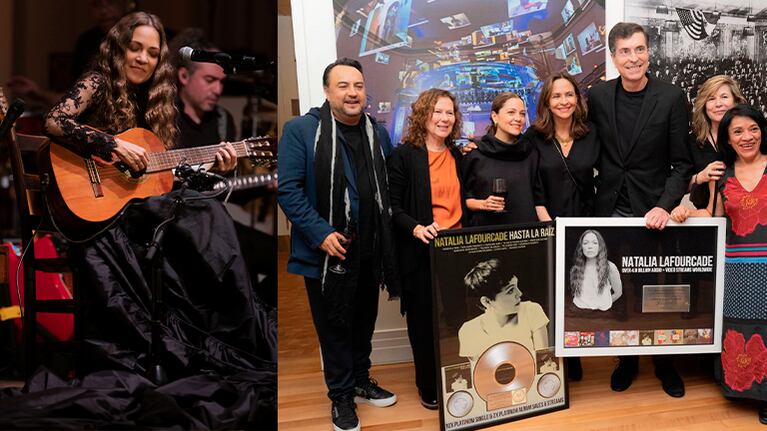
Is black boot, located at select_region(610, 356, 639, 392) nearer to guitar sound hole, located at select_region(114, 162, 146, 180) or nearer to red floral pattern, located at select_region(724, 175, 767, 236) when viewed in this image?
red floral pattern, located at select_region(724, 175, 767, 236)

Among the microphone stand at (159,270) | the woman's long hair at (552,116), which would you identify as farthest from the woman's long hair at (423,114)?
the microphone stand at (159,270)

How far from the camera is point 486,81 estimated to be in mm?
3455

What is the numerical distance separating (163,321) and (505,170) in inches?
64.5

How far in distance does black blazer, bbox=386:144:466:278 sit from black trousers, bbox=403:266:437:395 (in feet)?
0.25

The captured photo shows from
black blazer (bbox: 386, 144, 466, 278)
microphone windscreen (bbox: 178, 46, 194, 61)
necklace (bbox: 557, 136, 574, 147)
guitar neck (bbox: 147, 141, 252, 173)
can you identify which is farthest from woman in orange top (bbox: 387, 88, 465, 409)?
microphone windscreen (bbox: 178, 46, 194, 61)

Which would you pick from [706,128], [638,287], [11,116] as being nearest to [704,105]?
[706,128]

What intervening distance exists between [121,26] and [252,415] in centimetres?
167

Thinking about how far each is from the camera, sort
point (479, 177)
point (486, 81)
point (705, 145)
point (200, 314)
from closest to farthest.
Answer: point (200, 314) → point (479, 177) → point (705, 145) → point (486, 81)

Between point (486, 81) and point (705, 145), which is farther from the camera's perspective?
point (486, 81)

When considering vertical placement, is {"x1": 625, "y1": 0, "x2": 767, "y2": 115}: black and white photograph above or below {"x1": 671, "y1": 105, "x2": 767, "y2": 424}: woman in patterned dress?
above

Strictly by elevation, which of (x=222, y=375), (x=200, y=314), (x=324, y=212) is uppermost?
(x=324, y=212)

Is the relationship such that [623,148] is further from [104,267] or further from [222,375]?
[104,267]

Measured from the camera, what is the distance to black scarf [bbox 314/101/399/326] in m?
2.63

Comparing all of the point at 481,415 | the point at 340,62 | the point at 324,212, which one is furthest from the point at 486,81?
the point at 481,415
